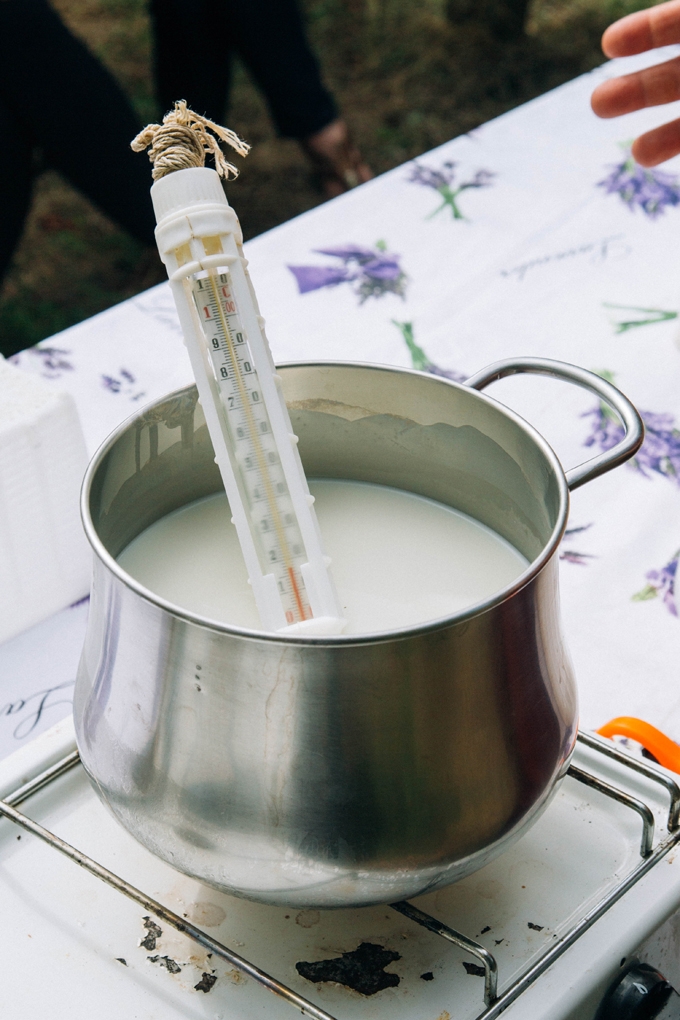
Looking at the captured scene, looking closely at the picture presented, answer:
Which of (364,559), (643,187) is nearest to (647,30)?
(643,187)

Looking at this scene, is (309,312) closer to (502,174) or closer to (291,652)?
(502,174)

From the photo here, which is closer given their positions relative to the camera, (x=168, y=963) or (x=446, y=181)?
(x=168, y=963)

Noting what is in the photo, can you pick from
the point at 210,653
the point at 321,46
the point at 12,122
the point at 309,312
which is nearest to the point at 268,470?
the point at 210,653

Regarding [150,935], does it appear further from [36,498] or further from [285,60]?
[285,60]

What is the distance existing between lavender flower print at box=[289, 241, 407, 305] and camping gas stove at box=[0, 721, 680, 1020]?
53 cm

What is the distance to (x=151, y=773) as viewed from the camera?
14.1 inches

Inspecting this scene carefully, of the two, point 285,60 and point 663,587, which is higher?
point 285,60

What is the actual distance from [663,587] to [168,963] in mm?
360

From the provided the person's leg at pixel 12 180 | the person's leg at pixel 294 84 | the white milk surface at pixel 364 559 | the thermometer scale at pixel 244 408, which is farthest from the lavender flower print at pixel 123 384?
the person's leg at pixel 294 84

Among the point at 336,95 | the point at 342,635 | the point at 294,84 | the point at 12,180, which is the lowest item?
the point at 342,635

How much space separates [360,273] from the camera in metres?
0.89

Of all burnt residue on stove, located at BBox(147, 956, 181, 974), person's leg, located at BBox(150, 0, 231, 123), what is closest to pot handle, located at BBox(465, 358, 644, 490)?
burnt residue on stove, located at BBox(147, 956, 181, 974)

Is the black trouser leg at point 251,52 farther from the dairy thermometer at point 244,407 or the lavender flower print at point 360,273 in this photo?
the dairy thermometer at point 244,407

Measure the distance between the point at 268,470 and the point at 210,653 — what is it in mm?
99
